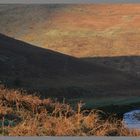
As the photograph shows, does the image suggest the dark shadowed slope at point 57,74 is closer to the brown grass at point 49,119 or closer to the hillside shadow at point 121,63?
the hillside shadow at point 121,63

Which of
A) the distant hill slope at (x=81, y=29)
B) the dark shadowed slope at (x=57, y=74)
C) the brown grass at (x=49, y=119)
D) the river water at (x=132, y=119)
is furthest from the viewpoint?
the distant hill slope at (x=81, y=29)

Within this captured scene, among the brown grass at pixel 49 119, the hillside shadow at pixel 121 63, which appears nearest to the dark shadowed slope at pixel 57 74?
the hillside shadow at pixel 121 63

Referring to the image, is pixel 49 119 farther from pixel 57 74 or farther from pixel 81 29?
pixel 81 29

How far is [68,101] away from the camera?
212 inches

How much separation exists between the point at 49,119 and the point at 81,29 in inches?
52.5

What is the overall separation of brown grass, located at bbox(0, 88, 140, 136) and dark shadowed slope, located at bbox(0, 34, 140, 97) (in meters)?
0.18

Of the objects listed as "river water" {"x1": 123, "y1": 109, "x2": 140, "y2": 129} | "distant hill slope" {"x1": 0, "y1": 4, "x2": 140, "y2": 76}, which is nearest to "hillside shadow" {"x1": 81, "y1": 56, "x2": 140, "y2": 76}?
"distant hill slope" {"x1": 0, "y1": 4, "x2": 140, "y2": 76}

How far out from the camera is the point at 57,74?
5.48 metres

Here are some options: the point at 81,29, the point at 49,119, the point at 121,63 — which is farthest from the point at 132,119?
Answer: the point at 81,29

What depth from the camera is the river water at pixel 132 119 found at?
5.21 metres

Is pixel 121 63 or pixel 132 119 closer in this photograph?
pixel 132 119

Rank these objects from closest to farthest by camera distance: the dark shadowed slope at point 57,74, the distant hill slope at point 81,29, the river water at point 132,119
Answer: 1. the river water at point 132,119
2. the dark shadowed slope at point 57,74
3. the distant hill slope at point 81,29

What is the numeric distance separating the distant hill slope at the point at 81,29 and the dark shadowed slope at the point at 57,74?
0.39 ft


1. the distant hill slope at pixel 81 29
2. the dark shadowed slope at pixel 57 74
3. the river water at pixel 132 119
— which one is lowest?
the river water at pixel 132 119
